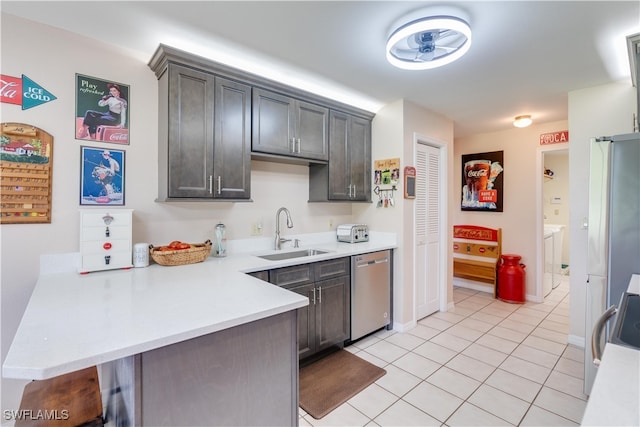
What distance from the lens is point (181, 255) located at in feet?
6.80

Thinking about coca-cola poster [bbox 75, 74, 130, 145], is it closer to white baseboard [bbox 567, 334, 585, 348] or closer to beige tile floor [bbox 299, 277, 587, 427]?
beige tile floor [bbox 299, 277, 587, 427]

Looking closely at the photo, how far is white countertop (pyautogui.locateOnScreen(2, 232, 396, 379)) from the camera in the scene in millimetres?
850

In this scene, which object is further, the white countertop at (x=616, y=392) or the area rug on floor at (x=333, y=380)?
the area rug on floor at (x=333, y=380)

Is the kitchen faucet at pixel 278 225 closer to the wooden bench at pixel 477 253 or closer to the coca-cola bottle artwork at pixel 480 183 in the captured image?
the wooden bench at pixel 477 253

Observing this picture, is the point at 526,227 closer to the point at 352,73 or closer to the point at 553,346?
the point at 553,346

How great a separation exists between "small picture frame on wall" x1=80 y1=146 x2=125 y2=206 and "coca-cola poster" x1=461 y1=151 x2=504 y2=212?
464 cm

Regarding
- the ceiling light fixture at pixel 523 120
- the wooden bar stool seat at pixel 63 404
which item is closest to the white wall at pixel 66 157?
the wooden bar stool seat at pixel 63 404

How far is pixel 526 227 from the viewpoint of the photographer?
4117mm

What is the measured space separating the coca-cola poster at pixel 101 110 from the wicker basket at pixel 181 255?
0.85m

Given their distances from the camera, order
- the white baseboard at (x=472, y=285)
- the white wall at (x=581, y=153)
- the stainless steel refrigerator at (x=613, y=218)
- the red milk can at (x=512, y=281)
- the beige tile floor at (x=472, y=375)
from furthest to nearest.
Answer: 1. the white baseboard at (x=472, y=285)
2. the red milk can at (x=512, y=281)
3. the white wall at (x=581, y=153)
4. the beige tile floor at (x=472, y=375)
5. the stainless steel refrigerator at (x=613, y=218)

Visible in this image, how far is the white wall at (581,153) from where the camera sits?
2.64m

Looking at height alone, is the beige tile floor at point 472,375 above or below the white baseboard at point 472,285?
below

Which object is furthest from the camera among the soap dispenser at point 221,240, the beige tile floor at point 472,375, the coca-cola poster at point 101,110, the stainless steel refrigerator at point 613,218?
the soap dispenser at point 221,240

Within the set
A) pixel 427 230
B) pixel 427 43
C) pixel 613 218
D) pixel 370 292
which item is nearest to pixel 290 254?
pixel 370 292
